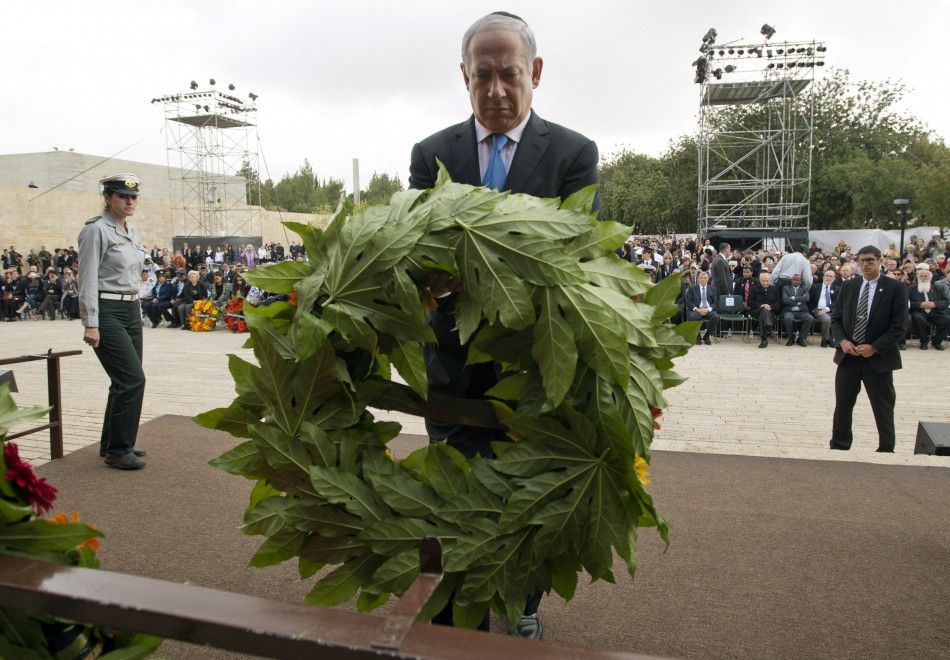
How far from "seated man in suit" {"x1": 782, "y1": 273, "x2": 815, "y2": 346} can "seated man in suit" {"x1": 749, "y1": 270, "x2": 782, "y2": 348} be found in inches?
6.7

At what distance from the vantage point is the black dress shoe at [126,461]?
198 inches

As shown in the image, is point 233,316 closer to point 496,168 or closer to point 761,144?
point 496,168

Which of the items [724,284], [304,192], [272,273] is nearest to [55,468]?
[272,273]

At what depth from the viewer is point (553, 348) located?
1.55 m

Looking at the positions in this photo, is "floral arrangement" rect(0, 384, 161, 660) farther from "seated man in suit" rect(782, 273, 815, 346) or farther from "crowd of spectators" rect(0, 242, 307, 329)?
"seated man in suit" rect(782, 273, 815, 346)

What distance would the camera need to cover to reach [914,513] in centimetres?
420

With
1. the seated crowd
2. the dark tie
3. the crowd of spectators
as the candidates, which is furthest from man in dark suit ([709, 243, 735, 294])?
the crowd of spectators

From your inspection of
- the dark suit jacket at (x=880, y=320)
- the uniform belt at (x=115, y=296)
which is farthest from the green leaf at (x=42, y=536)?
the dark suit jacket at (x=880, y=320)

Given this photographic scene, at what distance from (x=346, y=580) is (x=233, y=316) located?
14708 mm

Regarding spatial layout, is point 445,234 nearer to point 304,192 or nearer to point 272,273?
point 272,273

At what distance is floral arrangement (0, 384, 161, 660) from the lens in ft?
4.36

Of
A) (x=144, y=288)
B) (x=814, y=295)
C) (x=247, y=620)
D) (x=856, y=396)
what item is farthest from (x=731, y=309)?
(x=247, y=620)

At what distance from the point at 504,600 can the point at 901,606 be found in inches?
88.1

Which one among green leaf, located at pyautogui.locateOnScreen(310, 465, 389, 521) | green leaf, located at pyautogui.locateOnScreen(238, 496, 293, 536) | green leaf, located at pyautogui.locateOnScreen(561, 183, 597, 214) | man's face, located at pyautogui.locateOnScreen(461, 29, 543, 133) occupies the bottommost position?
green leaf, located at pyautogui.locateOnScreen(238, 496, 293, 536)
